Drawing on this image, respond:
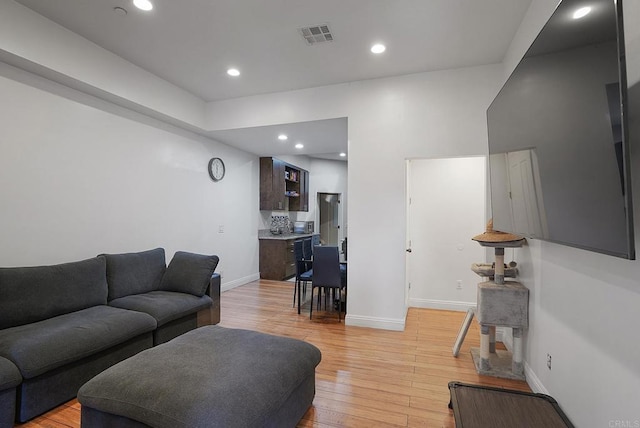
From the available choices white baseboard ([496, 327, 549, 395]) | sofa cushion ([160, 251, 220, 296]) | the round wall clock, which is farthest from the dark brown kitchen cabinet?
white baseboard ([496, 327, 549, 395])

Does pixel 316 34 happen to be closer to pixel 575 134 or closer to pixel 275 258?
pixel 575 134

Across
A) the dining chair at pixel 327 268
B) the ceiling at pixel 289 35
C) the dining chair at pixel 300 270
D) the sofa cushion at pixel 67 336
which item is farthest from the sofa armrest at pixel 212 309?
the ceiling at pixel 289 35

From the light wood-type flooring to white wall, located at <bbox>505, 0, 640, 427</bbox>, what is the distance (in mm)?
637

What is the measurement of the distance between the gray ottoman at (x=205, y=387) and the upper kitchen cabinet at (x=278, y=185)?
15.8 ft

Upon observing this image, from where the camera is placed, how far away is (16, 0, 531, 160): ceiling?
8.57 ft

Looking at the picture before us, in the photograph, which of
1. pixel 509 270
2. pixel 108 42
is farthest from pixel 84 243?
pixel 509 270

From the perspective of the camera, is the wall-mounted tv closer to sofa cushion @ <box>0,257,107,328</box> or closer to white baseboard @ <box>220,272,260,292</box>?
sofa cushion @ <box>0,257,107,328</box>

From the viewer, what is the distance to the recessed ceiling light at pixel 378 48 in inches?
124

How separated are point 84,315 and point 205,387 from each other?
182cm

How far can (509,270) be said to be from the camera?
295 cm

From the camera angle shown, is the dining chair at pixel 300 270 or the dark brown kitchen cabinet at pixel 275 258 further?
the dark brown kitchen cabinet at pixel 275 258

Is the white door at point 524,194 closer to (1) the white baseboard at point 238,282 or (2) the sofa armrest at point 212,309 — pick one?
(2) the sofa armrest at point 212,309

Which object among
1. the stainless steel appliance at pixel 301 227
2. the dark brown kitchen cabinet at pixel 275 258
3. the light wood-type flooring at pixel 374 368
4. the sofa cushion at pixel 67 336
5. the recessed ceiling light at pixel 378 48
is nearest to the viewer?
the sofa cushion at pixel 67 336

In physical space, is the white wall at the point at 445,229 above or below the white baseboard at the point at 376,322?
above
